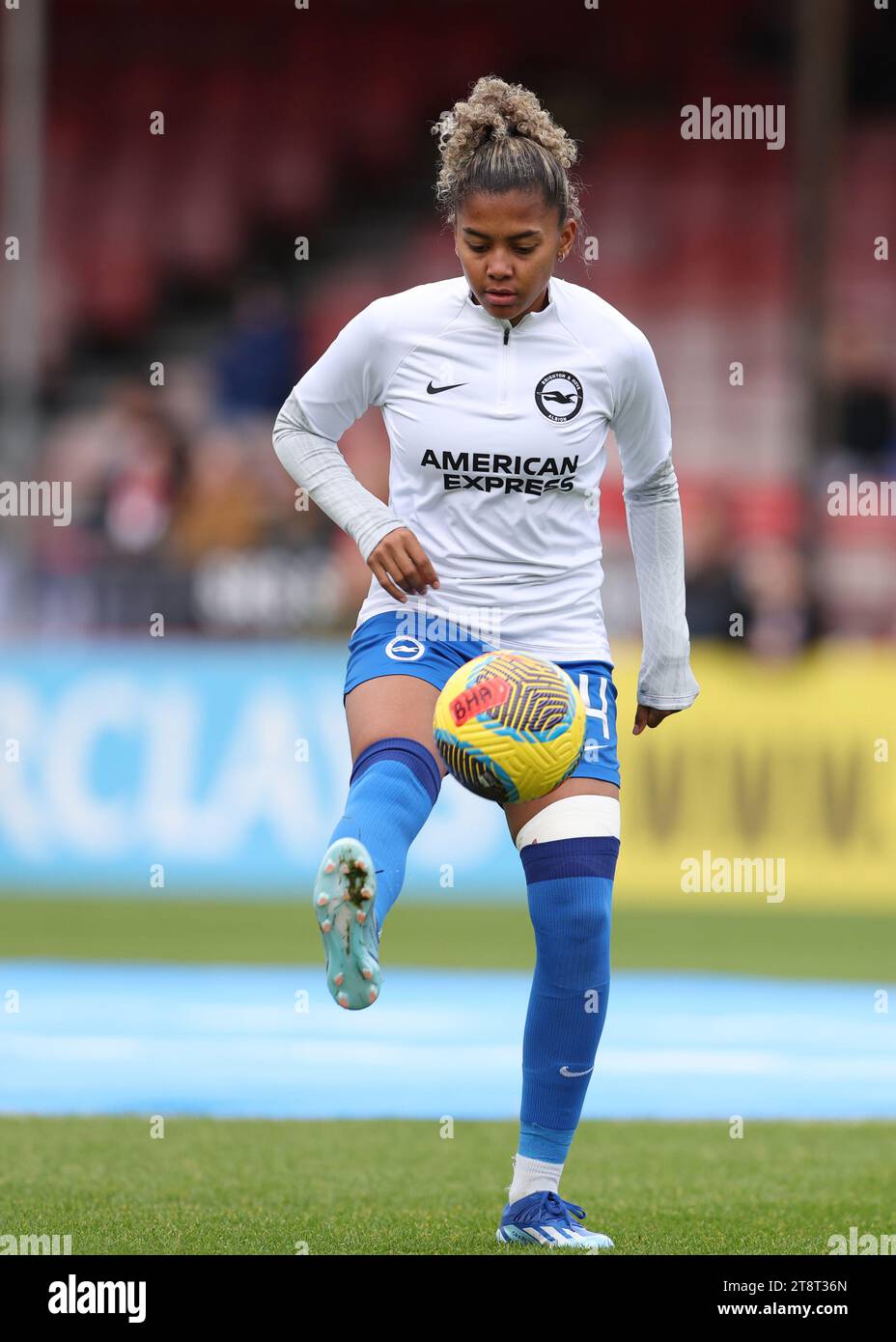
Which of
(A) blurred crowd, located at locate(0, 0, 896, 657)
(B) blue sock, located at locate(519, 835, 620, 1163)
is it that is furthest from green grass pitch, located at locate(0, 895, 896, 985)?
(B) blue sock, located at locate(519, 835, 620, 1163)

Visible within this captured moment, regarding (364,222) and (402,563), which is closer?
(402,563)

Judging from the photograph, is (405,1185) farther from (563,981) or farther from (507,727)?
(507,727)

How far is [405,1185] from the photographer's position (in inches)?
230

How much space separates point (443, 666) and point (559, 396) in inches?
26.5

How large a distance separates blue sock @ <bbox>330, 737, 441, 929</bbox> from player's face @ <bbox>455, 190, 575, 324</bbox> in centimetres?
101

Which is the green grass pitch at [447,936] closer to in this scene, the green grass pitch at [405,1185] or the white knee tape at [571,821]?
the green grass pitch at [405,1185]

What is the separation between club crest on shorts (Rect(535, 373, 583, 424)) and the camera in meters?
4.93
